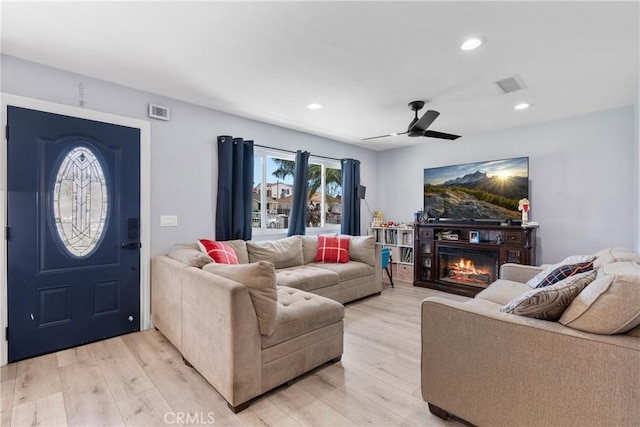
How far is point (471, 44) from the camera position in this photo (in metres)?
2.25

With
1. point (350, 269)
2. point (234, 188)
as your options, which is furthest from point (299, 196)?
point (350, 269)

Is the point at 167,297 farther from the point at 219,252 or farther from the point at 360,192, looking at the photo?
the point at 360,192

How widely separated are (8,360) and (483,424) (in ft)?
11.3

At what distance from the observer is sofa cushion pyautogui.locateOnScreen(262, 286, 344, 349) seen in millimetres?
2014

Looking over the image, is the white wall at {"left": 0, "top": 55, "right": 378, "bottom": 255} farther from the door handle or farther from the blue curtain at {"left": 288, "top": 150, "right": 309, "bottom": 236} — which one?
the blue curtain at {"left": 288, "top": 150, "right": 309, "bottom": 236}

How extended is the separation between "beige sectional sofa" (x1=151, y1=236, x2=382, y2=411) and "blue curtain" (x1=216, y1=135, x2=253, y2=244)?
2.49ft

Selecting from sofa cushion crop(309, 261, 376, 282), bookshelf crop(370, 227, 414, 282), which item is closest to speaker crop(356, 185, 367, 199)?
bookshelf crop(370, 227, 414, 282)

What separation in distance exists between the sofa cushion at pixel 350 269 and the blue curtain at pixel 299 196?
25.9 inches

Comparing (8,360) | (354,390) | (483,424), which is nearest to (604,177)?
(483,424)

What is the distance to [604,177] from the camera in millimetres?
3785

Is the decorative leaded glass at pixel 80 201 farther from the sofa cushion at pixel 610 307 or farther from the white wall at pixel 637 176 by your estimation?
the white wall at pixel 637 176

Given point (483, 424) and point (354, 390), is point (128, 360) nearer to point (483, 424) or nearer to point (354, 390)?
point (354, 390)

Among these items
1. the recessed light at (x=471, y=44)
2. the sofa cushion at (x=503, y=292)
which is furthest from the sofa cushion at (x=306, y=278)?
the recessed light at (x=471, y=44)

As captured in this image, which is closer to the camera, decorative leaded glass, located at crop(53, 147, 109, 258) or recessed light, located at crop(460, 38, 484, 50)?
recessed light, located at crop(460, 38, 484, 50)
